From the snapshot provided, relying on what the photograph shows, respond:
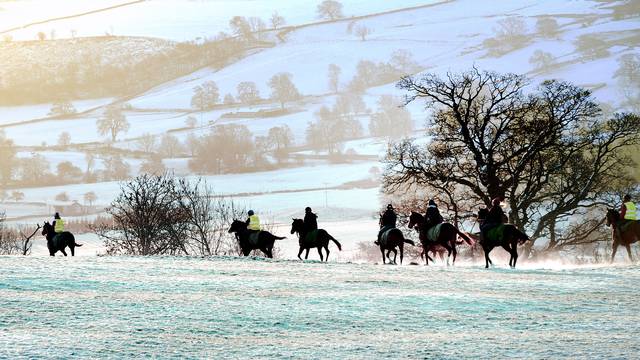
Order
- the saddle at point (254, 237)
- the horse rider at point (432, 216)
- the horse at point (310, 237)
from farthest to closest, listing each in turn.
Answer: the saddle at point (254, 237) → the horse at point (310, 237) → the horse rider at point (432, 216)

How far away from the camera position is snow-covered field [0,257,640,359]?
17.6 m

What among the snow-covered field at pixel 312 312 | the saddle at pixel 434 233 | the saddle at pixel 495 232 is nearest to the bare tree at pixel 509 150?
the saddle at pixel 434 233

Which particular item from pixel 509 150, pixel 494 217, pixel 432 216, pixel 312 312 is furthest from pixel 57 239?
pixel 509 150

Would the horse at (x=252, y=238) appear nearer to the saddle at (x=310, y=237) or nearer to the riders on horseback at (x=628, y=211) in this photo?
the saddle at (x=310, y=237)

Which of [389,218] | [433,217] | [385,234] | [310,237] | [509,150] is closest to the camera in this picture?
[433,217]

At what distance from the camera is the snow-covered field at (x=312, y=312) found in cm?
1761

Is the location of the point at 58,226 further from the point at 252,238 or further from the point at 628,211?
the point at 628,211

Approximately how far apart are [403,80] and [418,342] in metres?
42.1

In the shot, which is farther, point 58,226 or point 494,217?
point 58,226

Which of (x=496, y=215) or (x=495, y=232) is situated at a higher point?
(x=496, y=215)

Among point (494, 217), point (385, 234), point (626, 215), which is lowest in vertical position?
point (385, 234)

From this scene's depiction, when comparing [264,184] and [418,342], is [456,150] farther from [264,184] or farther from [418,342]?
[264,184]

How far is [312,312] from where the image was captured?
2188 cm

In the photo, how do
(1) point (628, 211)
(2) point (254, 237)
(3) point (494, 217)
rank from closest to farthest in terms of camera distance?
(3) point (494, 217) → (2) point (254, 237) → (1) point (628, 211)
